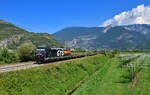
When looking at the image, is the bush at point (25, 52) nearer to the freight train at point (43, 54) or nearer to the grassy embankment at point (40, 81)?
the freight train at point (43, 54)

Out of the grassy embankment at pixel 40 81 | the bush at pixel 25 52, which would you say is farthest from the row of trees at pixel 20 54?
the grassy embankment at pixel 40 81

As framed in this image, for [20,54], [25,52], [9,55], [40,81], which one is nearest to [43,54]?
[25,52]

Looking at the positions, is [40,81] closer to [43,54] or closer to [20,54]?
[43,54]

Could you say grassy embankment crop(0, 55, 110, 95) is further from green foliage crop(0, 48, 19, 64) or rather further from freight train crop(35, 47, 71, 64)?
green foliage crop(0, 48, 19, 64)

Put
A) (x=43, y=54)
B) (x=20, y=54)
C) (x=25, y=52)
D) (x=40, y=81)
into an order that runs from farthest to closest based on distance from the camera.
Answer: (x=20, y=54)
(x=25, y=52)
(x=43, y=54)
(x=40, y=81)

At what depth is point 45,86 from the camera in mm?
26188

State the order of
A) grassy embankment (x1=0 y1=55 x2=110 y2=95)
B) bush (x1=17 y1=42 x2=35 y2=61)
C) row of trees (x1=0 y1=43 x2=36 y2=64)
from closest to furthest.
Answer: grassy embankment (x1=0 y1=55 x2=110 y2=95), row of trees (x1=0 y1=43 x2=36 y2=64), bush (x1=17 y1=42 x2=35 y2=61)

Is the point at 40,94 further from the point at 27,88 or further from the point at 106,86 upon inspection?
the point at 106,86

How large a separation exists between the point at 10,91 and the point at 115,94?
1563 cm

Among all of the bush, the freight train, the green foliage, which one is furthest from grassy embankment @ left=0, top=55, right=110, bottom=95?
the green foliage

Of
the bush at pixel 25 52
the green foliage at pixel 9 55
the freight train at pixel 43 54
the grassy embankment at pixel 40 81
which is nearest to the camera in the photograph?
the grassy embankment at pixel 40 81

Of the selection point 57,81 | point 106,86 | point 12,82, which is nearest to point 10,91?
point 12,82

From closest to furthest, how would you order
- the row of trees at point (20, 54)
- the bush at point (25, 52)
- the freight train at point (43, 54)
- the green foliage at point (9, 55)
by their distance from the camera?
the freight train at point (43, 54)
the green foliage at point (9, 55)
the row of trees at point (20, 54)
the bush at point (25, 52)

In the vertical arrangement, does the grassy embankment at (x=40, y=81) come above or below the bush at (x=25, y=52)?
below
